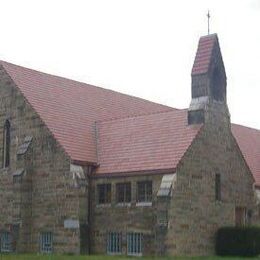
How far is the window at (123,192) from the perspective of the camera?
3309 centimetres

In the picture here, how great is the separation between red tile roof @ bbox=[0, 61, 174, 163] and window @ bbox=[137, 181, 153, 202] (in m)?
3.57

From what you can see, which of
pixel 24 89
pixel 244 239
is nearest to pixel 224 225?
pixel 244 239

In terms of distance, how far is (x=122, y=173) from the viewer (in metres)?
33.2

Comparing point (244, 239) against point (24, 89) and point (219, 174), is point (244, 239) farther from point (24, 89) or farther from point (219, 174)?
point (24, 89)

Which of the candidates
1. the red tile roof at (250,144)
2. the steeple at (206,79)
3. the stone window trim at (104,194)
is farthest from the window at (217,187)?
the red tile roof at (250,144)

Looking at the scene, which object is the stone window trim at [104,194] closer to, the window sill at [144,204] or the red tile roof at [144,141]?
the red tile roof at [144,141]

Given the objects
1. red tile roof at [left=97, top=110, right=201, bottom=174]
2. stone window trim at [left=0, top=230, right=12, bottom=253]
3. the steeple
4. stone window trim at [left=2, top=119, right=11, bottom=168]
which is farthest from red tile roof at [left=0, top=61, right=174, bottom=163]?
the steeple

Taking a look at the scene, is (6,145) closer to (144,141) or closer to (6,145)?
(6,145)

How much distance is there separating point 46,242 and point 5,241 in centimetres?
275

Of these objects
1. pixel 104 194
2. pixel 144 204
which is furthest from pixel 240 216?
pixel 104 194

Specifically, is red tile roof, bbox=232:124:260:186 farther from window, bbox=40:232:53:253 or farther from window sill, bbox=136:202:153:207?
window, bbox=40:232:53:253

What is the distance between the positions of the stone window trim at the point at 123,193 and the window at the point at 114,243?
1577 millimetres

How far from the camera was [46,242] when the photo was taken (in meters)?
34.5

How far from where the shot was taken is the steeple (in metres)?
33.6
